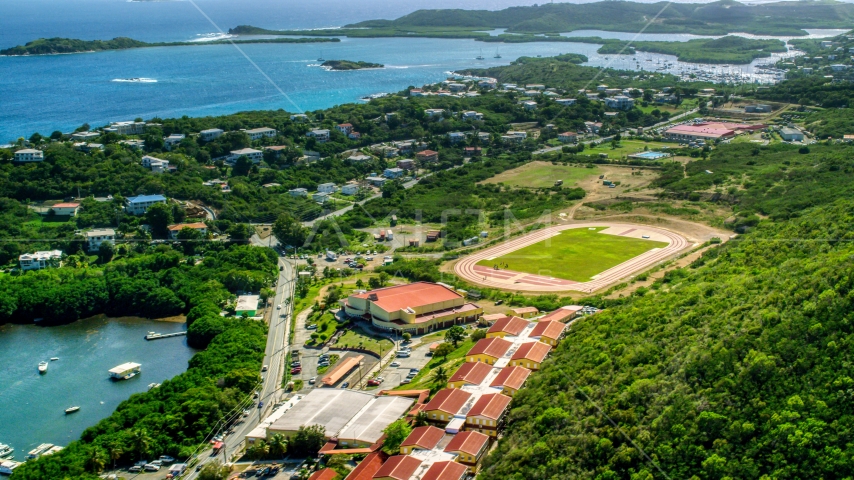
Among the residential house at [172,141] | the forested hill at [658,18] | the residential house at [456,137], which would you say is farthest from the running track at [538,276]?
the forested hill at [658,18]

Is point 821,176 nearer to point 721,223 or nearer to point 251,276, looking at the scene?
point 721,223

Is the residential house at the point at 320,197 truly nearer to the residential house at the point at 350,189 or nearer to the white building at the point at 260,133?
the residential house at the point at 350,189

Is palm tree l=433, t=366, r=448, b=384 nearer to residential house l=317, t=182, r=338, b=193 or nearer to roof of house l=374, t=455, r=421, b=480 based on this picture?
roof of house l=374, t=455, r=421, b=480

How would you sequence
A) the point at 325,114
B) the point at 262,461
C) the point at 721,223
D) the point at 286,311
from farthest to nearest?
the point at 325,114 < the point at 721,223 < the point at 286,311 < the point at 262,461

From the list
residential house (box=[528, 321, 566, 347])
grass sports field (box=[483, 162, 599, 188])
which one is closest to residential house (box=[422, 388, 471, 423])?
residential house (box=[528, 321, 566, 347])

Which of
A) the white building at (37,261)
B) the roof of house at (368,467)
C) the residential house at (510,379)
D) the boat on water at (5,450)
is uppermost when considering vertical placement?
the residential house at (510,379)

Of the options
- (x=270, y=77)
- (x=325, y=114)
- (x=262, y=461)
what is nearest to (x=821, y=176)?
(x=262, y=461)
